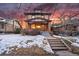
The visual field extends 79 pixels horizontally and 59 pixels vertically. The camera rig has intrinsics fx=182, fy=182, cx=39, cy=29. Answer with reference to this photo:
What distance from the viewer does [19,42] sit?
8.02 feet

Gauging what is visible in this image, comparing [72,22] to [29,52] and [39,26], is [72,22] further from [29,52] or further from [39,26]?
[29,52]

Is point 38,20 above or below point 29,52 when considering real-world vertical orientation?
above

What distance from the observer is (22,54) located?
244cm

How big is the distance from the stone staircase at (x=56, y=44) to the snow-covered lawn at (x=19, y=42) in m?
0.06

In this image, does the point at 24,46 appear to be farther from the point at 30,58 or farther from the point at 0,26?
the point at 0,26

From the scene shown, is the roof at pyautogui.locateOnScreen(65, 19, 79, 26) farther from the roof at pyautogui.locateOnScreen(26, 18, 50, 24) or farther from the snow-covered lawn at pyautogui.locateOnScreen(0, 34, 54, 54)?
the snow-covered lawn at pyautogui.locateOnScreen(0, 34, 54, 54)

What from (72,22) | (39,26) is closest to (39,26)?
(39,26)

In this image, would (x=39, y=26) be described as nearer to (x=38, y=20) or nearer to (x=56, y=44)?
(x=38, y=20)

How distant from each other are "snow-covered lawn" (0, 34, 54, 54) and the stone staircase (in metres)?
0.06

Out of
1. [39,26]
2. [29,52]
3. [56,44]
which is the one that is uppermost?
[39,26]

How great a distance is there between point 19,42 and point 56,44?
50cm

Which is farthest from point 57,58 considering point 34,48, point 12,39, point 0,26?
point 0,26

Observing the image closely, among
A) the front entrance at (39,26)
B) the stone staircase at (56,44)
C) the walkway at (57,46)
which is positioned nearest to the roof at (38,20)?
the front entrance at (39,26)

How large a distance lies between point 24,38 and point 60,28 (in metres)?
0.50
